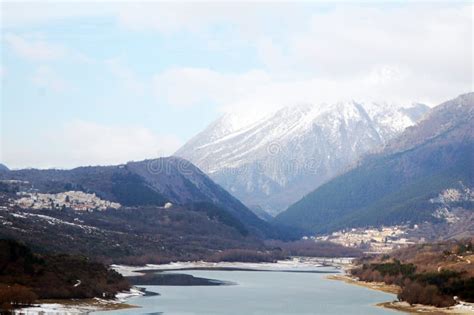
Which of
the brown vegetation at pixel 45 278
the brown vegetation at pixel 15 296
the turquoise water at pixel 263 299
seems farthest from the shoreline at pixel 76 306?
the turquoise water at pixel 263 299

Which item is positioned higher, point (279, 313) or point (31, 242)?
point (31, 242)

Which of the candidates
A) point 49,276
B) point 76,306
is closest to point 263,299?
point 49,276

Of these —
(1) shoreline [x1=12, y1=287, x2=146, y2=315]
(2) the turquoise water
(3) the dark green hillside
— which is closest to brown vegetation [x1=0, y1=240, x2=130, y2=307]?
(3) the dark green hillside

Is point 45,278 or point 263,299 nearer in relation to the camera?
Answer: point 45,278

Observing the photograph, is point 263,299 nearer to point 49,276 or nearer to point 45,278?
point 49,276

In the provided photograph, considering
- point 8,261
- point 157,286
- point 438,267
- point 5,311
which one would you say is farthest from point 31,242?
point 5,311

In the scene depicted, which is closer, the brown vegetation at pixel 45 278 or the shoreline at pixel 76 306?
the shoreline at pixel 76 306

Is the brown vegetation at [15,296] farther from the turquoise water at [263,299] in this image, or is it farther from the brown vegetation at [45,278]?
the turquoise water at [263,299]

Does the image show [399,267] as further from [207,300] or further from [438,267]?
[207,300]
